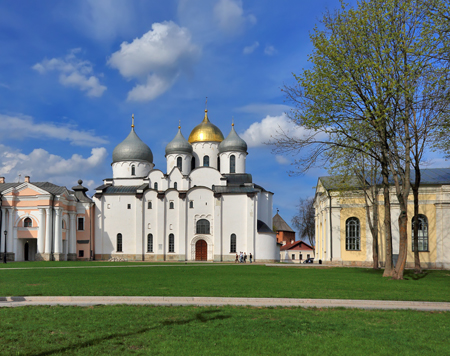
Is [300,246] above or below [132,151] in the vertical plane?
below

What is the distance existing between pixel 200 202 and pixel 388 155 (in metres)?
32.4

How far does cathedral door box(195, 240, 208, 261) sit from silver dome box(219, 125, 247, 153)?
1328 cm

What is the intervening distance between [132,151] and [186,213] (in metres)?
12.9

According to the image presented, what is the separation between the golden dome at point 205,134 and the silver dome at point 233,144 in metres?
2.49

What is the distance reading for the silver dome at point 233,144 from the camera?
58062mm

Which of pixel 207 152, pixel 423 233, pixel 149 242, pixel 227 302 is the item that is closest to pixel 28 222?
pixel 149 242

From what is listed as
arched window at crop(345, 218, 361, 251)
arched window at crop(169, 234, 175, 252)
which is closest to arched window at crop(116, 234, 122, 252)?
arched window at crop(169, 234, 175, 252)

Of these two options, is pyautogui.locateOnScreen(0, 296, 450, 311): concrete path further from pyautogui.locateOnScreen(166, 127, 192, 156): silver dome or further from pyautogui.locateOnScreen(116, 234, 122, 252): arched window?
pyautogui.locateOnScreen(166, 127, 192, 156): silver dome

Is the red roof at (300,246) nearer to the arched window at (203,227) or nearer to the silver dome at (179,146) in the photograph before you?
the silver dome at (179,146)

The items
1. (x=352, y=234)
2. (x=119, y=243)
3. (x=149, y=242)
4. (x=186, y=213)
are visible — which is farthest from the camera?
(x=119, y=243)

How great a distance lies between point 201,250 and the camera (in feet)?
172

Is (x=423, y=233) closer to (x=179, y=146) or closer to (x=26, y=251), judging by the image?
(x=179, y=146)

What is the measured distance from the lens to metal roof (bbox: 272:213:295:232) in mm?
85425

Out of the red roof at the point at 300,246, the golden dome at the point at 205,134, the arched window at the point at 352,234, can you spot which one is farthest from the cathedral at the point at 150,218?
the red roof at the point at 300,246
